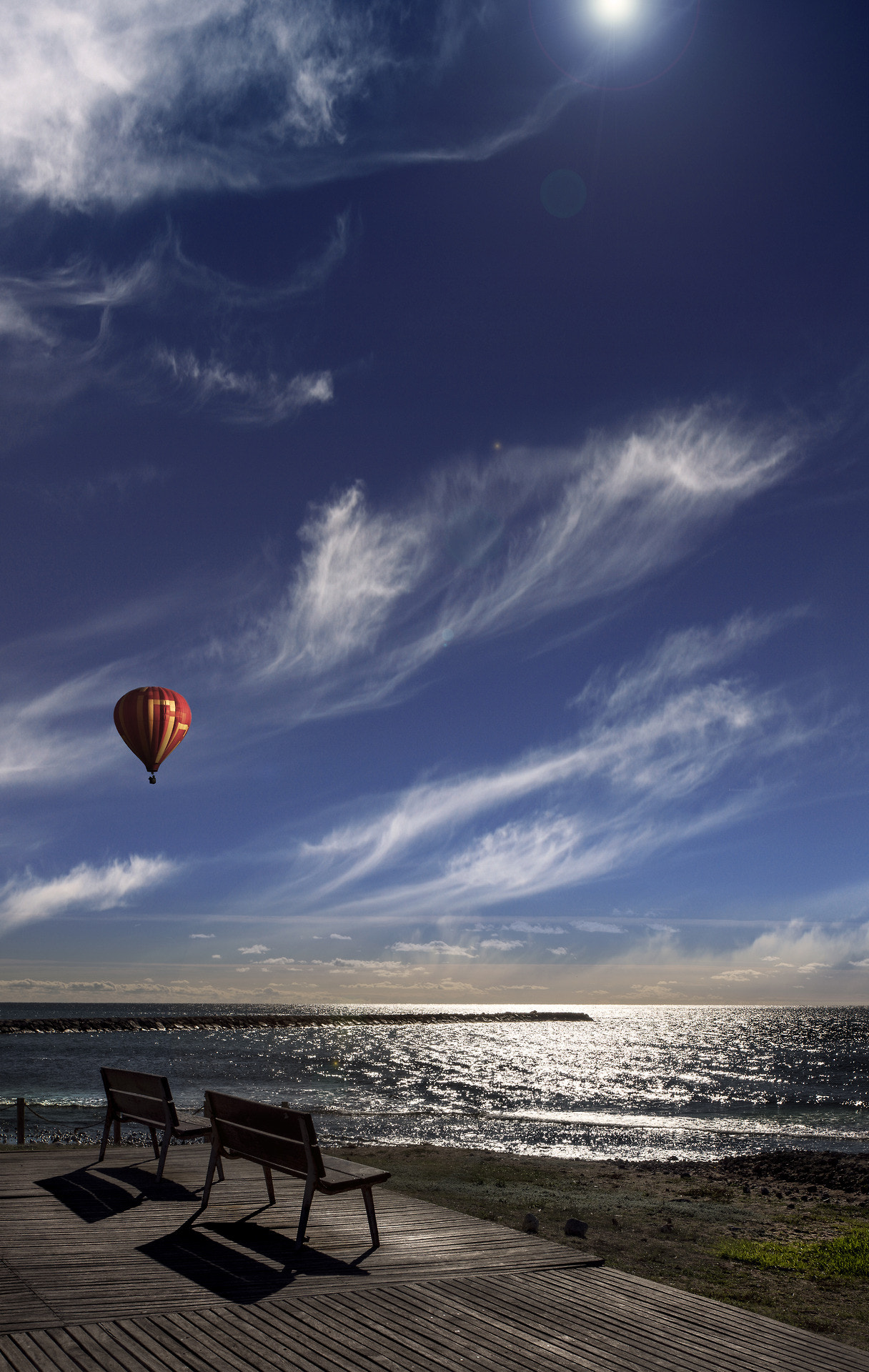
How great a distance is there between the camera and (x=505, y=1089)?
52.2 m

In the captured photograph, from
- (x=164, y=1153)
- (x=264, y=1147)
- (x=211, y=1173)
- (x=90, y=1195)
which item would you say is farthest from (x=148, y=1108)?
(x=264, y=1147)

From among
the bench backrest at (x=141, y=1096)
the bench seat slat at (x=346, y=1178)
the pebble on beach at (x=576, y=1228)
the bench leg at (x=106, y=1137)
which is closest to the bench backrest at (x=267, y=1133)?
the bench seat slat at (x=346, y=1178)

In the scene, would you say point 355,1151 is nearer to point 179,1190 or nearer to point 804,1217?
point 804,1217

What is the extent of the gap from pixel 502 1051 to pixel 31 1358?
99.2 meters

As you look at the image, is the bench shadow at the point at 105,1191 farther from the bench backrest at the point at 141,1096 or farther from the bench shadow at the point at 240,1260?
the bench shadow at the point at 240,1260

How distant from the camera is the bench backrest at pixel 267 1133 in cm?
686

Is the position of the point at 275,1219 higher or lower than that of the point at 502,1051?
higher

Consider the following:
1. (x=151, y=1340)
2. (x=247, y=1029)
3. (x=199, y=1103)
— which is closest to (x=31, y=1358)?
(x=151, y=1340)

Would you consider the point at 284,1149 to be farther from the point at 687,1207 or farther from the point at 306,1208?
the point at 687,1207

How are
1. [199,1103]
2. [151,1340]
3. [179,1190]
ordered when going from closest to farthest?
[151,1340] < [179,1190] < [199,1103]

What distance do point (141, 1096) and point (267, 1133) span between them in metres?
3.10

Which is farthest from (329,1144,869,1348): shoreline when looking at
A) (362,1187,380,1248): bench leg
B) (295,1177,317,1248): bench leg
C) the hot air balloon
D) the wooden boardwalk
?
the hot air balloon

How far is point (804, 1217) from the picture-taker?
13156mm

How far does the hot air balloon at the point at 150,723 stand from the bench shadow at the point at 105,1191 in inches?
482
